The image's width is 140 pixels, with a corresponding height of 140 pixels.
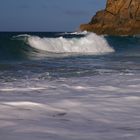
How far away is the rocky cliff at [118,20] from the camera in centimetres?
8288

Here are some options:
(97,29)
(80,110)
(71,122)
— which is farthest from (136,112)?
(97,29)

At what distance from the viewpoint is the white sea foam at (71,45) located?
90.0 feet

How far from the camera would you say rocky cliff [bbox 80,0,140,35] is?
82.9 m

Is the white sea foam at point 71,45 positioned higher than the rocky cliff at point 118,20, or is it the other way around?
the rocky cliff at point 118,20

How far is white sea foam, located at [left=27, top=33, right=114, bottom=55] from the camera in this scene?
1080 inches

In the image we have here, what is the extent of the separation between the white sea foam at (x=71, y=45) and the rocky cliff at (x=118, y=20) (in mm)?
52390

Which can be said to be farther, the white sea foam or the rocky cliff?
the rocky cliff

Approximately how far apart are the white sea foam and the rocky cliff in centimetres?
5239

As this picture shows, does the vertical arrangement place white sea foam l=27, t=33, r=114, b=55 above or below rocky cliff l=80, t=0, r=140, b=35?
below

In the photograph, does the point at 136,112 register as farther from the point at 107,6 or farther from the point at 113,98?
the point at 107,6

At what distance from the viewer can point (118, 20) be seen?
85.4 metres

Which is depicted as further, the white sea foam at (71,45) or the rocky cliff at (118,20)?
the rocky cliff at (118,20)

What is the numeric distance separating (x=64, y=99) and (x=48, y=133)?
1.84 meters

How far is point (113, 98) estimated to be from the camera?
17.3ft
